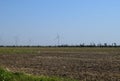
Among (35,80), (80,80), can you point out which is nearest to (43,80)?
(35,80)

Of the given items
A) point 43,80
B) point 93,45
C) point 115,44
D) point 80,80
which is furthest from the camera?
point 93,45

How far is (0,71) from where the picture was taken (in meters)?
19.3

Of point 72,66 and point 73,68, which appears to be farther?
point 72,66

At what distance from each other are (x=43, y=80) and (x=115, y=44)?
154 meters

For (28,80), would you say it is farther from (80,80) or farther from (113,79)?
(113,79)

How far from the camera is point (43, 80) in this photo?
1781 cm

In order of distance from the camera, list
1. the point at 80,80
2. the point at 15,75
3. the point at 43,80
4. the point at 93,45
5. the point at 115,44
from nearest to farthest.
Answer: the point at 43,80 < the point at 15,75 < the point at 80,80 < the point at 115,44 < the point at 93,45

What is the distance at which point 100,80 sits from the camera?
21125mm

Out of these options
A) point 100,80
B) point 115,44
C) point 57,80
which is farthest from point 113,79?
point 115,44

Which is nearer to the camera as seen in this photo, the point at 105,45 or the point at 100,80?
the point at 100,80

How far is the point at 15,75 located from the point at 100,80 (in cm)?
543

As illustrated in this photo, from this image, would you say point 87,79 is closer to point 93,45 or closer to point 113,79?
point 113,79

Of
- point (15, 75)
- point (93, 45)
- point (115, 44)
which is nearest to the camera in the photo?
point (15, 75)

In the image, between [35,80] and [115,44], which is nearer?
[35,80]
